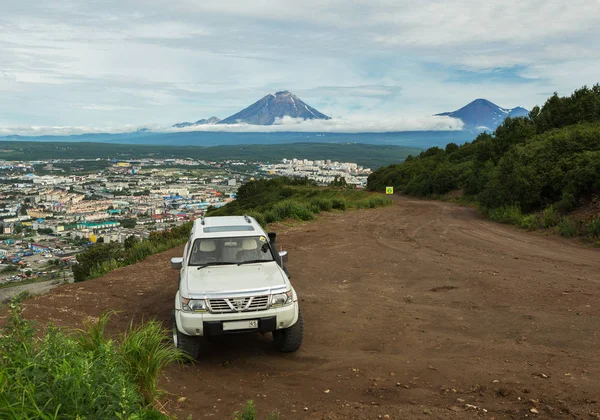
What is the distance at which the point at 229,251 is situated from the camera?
672 cm

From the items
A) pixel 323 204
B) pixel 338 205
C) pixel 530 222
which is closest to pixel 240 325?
pixel 530 222

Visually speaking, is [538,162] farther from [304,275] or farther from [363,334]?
[363,334]

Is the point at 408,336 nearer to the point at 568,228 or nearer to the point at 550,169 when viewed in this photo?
the point at 568,228

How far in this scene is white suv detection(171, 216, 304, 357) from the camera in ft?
17.9

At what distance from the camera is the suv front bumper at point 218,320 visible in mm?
5434

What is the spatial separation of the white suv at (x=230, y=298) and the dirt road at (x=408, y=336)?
43cm

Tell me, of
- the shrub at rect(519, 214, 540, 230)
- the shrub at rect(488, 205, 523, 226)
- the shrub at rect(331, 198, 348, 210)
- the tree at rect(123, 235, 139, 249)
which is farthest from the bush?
the shrub at rect(488, 205, 523, 226)

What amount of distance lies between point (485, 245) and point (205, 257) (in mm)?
9591

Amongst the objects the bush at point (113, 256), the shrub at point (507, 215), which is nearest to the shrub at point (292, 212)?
the bush at point (113, 256)

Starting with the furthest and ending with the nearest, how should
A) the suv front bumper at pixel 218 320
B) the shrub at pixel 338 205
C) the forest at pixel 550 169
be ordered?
the shrub at pixel 338 205
the forest at pixel 550 169
the suv front bumper at pixel 218 320

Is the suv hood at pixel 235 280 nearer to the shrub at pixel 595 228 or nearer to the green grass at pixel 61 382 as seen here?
the green grass at pixel 61 382

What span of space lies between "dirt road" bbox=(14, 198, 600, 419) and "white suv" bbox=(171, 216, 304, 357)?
0.43 m

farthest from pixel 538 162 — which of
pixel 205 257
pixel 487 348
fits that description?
pixel 205 257

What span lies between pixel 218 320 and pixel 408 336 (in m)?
2.71
